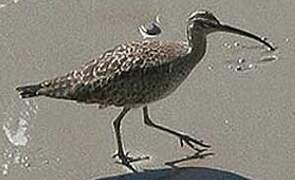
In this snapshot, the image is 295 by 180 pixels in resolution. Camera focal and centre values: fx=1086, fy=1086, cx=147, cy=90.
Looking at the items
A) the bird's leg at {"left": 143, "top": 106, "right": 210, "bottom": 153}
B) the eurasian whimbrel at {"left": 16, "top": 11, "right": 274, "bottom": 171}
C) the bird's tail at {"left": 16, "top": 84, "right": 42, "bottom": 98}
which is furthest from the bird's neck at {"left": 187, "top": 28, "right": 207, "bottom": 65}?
the bird's tail at {"left": 16, "top": 84, "right": 42, "bottom": 98}

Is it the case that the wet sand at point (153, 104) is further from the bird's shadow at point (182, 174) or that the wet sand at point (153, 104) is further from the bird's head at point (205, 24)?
the bird's head at point (205, 24)

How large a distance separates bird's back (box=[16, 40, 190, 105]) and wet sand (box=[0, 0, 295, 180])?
0.32 meters

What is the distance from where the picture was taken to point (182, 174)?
5.04 m

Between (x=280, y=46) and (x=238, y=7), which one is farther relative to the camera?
(x=238, y=7)

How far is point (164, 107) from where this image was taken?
5434 millimetres

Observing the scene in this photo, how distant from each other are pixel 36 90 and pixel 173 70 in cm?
64

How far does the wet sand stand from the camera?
5074 mm

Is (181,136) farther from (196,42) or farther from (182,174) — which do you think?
(196,42)

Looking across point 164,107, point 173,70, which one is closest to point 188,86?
point 164,107

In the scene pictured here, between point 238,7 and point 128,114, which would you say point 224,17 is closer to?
point 238,7

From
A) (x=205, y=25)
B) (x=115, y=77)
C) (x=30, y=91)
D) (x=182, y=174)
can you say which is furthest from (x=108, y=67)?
(x=182, y=174)

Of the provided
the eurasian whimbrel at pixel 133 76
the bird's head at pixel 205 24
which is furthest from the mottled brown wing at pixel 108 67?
the bird's head at pixel 205 24

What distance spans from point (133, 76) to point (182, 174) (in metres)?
0.52

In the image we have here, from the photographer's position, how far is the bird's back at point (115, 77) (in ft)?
16.2
